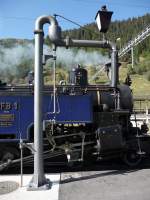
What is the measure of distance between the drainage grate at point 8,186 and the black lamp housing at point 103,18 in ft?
12.0

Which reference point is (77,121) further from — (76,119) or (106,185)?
(106,185)

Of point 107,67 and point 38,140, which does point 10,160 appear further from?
point 107,67

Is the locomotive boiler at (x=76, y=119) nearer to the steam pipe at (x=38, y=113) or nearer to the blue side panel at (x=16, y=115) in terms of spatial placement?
the blue side panel at (x=16, y=115)

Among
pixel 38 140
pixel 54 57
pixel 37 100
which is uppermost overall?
pixel 54 57

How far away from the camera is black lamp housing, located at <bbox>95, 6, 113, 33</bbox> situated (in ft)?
28.5

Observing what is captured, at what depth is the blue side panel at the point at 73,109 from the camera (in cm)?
930

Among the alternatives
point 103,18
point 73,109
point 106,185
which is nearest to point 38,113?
point 73,109

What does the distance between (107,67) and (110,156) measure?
2.25 meters

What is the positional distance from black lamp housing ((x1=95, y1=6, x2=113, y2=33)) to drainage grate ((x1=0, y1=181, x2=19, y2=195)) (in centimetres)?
366

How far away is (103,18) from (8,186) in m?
3.95

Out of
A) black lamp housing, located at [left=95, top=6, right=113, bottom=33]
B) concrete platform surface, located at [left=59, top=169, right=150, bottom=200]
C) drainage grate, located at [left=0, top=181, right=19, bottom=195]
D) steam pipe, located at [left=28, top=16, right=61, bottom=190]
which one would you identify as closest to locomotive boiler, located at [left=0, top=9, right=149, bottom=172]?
black lamp housing, located at [left=95, top=6, right=113, bottom=33]

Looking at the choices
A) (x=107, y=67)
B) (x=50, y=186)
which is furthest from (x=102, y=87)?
(x=50, y=186)

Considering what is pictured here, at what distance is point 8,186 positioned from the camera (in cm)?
802

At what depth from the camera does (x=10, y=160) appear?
9.12 meters
